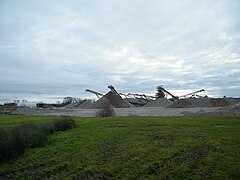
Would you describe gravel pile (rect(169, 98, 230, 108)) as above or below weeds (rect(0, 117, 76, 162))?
above

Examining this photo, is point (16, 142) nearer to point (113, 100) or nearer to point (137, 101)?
point (113, 100)

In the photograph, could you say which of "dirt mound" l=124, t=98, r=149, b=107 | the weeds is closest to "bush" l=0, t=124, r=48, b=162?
the weeds

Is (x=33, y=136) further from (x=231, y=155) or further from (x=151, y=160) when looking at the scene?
(x=231, y=155)

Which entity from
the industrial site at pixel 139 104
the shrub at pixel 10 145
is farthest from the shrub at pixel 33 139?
the industrial site at pixel 139 104

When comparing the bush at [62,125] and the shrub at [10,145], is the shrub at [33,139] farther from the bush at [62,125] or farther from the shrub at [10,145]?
the bush at [62,125]

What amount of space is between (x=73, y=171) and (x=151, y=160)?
229cm

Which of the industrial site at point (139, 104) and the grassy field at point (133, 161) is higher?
the industrial site at point (139, 104)

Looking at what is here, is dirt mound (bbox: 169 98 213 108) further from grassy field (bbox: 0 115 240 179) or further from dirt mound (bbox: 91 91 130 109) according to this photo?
grassy field (bbox: 0 115 240 179)

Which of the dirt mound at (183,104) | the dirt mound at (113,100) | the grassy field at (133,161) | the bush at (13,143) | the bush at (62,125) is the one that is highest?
the dirt mound at (113,100)

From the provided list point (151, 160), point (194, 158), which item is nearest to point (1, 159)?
A: point (151, 160)

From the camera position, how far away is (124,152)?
905 cm

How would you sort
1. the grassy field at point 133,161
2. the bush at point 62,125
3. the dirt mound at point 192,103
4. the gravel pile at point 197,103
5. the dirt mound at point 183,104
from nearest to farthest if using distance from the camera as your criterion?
the grassy field at point 133,161, the bush at point 62,125, the dirt mound at point 183,104, the dirt mound at point 192,103, the gravel pile at point 197,103

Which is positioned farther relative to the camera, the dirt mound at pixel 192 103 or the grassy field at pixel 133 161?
the dirt mound at pixel 192 103

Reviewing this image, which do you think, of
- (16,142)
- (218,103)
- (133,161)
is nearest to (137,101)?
(218,103)
